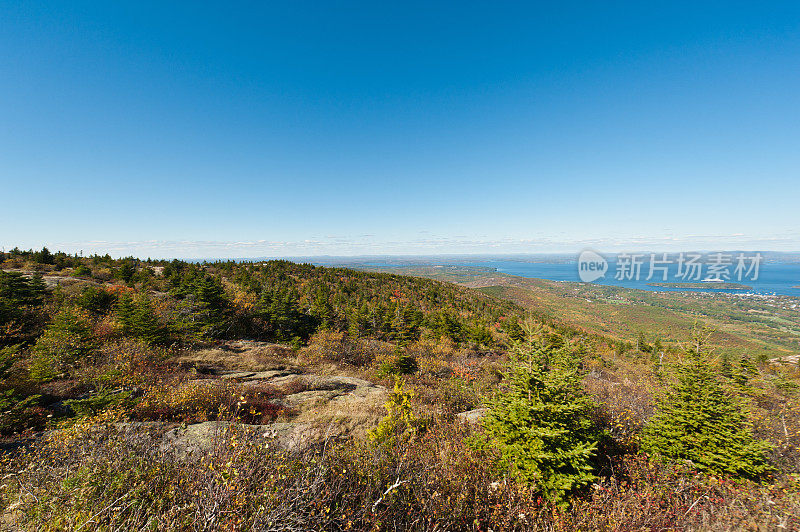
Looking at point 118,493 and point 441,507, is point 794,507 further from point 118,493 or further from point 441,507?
point 118,493

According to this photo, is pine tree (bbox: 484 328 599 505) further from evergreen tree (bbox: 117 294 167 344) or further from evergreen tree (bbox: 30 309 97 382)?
evergreen tree (bbox: 117 294 167 344)

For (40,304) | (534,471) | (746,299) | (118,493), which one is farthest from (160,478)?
(746,299)

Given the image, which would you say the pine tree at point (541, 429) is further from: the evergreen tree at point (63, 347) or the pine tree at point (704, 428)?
the evergreen tree at point (63, 347)

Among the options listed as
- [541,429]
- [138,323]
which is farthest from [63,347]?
[541,429]

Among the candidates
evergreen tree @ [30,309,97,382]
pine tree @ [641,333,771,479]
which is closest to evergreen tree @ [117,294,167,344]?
evergreen tree @ [30,309,97,382]

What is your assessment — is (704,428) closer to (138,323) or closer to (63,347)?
(63,347)

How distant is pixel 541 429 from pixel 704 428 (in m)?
4.96

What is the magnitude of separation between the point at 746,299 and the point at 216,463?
25098 centimetres

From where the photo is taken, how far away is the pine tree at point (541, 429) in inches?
227

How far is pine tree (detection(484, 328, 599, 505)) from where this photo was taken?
577 centimetres

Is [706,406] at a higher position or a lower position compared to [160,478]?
lower

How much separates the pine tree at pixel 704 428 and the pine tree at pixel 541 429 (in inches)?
96.8

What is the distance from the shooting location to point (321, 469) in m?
4.25

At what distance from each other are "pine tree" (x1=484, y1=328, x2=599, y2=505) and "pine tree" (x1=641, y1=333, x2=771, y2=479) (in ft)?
8.07
